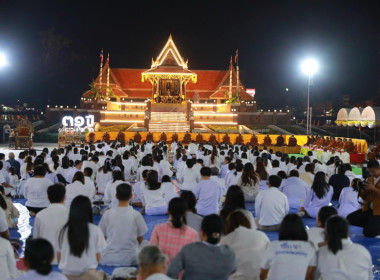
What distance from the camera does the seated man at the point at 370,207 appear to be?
897 centimetres

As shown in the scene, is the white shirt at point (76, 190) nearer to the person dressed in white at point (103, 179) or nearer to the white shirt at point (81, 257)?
the person dressed in white at point (103, 179)

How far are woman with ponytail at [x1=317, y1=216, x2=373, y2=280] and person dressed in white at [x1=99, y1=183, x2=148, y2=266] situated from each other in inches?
110

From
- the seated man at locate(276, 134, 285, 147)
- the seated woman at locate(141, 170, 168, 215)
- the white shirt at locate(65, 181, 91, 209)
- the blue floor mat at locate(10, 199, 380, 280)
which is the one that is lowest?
the blue floor mat at locate(10, 199, 380, 280)

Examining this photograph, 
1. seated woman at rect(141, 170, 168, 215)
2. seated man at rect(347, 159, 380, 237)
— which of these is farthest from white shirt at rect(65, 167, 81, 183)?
seated man at rect(347, 159, 380, 237)

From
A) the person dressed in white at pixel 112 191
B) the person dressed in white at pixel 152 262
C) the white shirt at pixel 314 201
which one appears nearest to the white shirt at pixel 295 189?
the white shirt at pixel 314 201

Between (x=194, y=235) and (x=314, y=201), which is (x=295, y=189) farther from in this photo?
(x=194, y=235)

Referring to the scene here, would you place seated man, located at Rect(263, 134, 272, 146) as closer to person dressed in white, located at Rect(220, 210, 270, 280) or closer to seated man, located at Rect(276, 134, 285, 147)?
seated man, located at Rect(276, 134, 285, 147)

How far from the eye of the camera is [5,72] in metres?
67.6

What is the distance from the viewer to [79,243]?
17.8ft

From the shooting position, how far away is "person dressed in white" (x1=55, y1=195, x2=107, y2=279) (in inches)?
213

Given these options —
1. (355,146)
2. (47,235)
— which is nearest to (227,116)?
(355,146)

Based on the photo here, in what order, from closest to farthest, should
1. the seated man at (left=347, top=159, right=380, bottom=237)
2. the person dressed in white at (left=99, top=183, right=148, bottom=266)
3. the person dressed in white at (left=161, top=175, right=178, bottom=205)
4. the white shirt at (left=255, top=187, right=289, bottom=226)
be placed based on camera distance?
the person dressed in white at (left=99, top=183, right=148, bottom=266) → the seated man at (left=347, top=159, right=380, bottom=237) → the white shirt at (left=255, top=187, right=289, bottom=226) → the person dressed in white at (left=161, top=175, right=178, bottom=205)

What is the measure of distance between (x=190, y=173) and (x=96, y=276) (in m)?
7.72

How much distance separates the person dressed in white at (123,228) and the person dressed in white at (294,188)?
5.77 m
